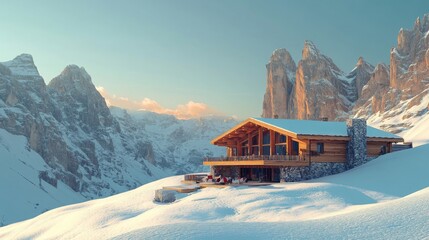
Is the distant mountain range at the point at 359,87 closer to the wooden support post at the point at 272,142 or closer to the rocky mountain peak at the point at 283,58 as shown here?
the rocky mountain peak at the point at 283,58

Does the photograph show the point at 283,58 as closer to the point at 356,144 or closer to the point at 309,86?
the point at 309,86

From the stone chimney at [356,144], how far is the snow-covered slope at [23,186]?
100500mm

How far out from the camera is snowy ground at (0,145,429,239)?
31.9 ft

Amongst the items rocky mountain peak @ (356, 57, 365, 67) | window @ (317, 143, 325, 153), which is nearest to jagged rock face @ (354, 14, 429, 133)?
rocky mountain peak @ (356, 57, 365, 67)

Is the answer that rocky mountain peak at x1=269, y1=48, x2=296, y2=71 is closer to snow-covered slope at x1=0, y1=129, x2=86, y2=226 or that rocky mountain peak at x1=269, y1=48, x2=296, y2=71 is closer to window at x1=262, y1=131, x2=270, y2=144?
snow-covered slope at x1=0, y1=129, x2=86, y2=226

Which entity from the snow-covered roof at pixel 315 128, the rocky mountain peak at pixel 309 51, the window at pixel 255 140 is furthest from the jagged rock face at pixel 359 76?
the snow-covered roof at pixel 315 128

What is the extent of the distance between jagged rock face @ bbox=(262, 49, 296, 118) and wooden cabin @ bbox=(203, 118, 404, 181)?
15056 centimetres

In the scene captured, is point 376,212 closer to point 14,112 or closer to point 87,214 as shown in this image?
point 87,214

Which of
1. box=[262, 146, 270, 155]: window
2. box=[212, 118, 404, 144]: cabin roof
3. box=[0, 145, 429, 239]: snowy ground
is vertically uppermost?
box=[212, 118, 404, 144]: cabin roof

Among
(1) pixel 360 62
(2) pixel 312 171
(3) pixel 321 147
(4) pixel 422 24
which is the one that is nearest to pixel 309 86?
(1) pixel 360 62

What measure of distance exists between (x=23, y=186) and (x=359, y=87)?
12712 cm

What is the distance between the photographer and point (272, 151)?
34.9 metres

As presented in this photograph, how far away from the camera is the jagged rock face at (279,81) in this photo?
189250 millimetres

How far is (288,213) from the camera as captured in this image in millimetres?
18328
